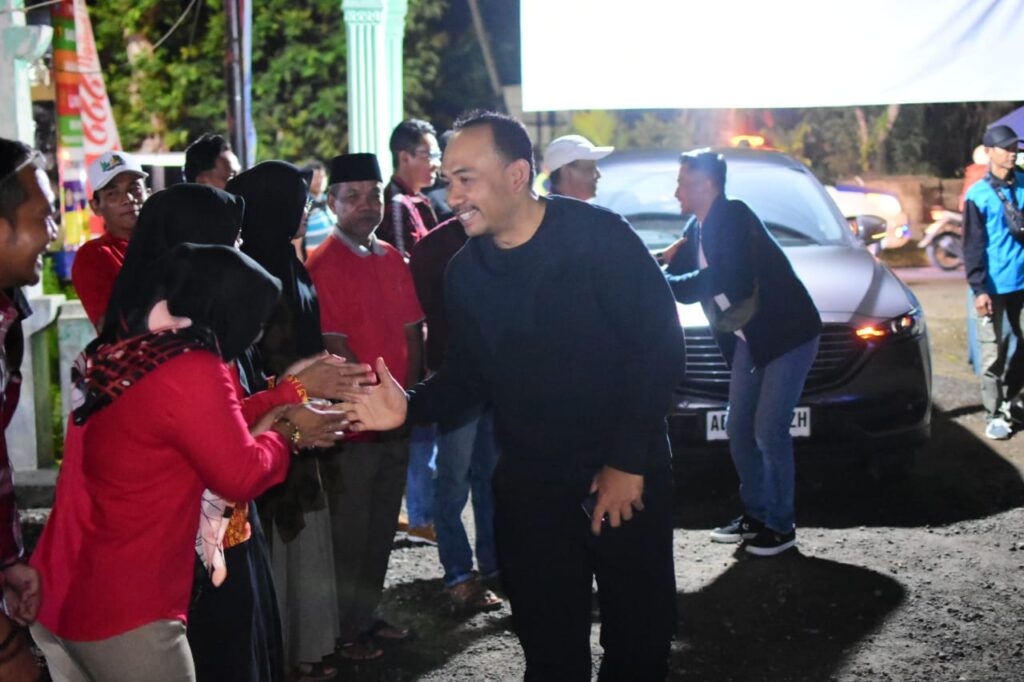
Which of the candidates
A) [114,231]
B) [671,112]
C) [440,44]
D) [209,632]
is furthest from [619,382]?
[671,112]

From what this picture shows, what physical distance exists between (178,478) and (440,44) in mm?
24061

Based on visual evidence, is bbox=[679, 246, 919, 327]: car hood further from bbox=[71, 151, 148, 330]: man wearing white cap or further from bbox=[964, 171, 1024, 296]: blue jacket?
bbox=[71, 151, 148, 330]: man wearing white cap

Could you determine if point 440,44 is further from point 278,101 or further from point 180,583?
point 180,583

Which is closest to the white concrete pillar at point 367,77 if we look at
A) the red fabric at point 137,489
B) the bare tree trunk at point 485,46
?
the red fabric at point 137,489

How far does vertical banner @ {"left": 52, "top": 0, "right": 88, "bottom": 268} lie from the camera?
9.42 meters

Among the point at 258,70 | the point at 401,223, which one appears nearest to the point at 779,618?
the point at 401,223

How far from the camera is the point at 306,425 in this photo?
329 centimetres

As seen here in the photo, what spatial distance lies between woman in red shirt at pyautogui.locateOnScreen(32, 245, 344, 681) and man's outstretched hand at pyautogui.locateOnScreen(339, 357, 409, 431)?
0.81m

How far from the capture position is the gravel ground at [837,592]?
16.1ft

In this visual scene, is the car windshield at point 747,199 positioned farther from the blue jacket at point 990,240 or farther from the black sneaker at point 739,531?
the black sneaker at point 739,531

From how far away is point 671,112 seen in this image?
3462cm

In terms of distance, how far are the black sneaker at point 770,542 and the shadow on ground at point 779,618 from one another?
0.05 meters

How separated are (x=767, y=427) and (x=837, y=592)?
0.87 metres

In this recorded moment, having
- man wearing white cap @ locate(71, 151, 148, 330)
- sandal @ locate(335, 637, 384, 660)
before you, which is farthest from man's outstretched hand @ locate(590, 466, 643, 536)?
man wearing white cap @ locate(71, 151, 148, 330)
